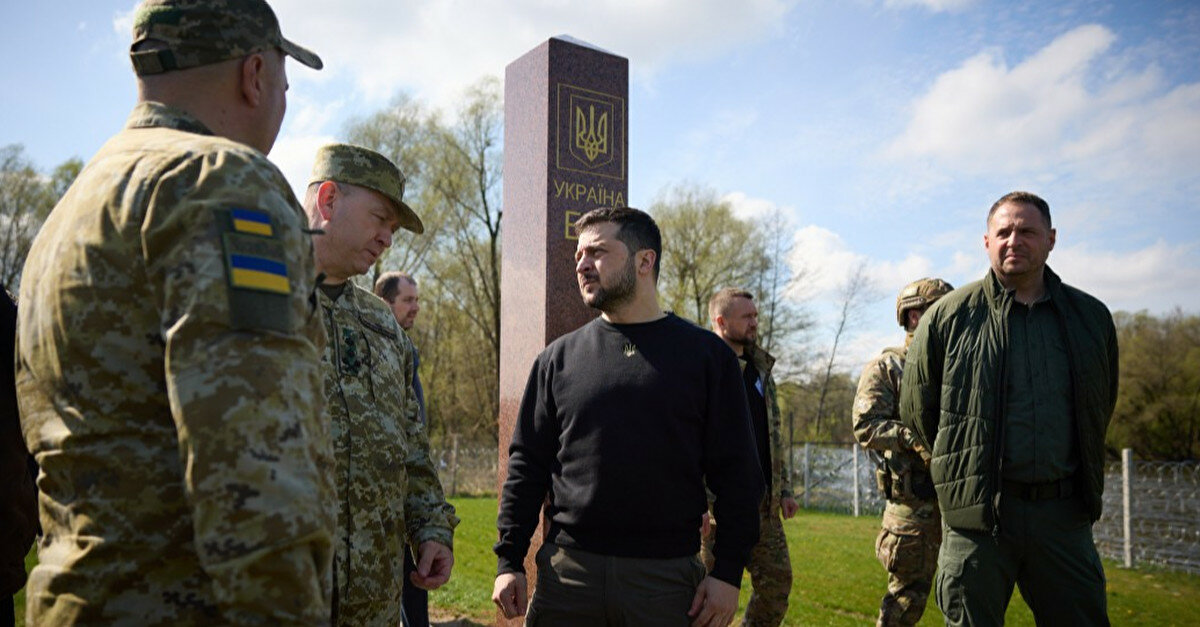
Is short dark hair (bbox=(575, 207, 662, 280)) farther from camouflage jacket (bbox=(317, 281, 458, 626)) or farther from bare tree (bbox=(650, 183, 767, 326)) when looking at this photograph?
bare tree (bbox=(650, 183, 767, 326))

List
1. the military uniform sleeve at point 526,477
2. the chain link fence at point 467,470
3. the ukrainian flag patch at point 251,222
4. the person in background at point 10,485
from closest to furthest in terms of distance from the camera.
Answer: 1. the ukrainian flag patch at point 251,222
2. the person in background at point 10,485
3. the military uniform sleeve at point 526,477
4. the chain link fence at point 467,470

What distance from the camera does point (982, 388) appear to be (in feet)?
11.6

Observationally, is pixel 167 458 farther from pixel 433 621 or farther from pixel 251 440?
pixel 433 621

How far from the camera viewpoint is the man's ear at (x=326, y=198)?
279cm

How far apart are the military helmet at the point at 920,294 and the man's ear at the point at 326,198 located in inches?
148

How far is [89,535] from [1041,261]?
3679 mm

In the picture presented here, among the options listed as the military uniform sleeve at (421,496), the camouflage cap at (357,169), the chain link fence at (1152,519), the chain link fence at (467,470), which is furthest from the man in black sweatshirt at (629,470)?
the chain link fence at (467,470)

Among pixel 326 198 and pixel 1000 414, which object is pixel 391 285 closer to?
pixel 326 198

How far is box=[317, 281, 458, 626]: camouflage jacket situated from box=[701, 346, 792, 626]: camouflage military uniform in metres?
2.56

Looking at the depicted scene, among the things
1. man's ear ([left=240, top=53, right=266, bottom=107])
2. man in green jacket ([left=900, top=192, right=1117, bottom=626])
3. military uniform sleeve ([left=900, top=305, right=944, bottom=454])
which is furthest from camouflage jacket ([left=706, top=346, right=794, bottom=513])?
man's ear ([left=240, top=53, right=266, bottom=107])

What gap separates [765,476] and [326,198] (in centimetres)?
322

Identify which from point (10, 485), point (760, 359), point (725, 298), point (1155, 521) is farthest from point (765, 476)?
point (1155, 521)

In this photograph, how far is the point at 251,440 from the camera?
126cm

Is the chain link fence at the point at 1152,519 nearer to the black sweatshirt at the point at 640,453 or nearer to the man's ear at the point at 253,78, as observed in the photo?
the black sweatshirt at the point at 640,453
